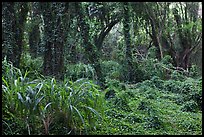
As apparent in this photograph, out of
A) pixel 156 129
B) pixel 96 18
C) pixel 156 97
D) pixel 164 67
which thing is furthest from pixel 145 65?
pixel 156 129

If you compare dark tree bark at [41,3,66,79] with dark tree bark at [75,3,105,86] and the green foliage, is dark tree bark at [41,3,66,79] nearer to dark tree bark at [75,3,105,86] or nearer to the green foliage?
dark tree bark at [75,3,105,86]

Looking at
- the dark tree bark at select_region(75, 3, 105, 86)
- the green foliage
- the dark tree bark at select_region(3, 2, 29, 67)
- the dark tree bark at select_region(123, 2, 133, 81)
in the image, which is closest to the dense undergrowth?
the green foliage

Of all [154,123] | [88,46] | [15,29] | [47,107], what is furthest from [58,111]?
[88,46]

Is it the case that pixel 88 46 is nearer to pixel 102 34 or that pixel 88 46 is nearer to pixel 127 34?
pixel 127 34

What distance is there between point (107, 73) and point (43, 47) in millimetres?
4610

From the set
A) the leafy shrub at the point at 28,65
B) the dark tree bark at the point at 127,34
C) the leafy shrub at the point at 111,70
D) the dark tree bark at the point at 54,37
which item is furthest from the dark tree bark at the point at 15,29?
the leafy shrub at the point at 111,70

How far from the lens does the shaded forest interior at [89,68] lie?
11.0 feet

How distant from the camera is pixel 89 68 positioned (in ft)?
22.8

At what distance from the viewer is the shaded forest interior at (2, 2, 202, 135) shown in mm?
3355

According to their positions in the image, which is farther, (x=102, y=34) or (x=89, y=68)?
(x=102, y=34)

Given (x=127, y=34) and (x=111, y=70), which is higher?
(x=127, y=34)

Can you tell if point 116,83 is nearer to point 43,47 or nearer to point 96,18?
point 43,47

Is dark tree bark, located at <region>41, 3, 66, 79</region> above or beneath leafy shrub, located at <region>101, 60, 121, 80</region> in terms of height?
above

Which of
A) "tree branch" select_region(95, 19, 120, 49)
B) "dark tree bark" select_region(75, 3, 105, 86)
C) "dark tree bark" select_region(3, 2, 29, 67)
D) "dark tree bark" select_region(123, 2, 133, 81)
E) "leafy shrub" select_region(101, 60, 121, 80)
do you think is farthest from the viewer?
"tree branch" select_region(95, 19, 120, 49)
